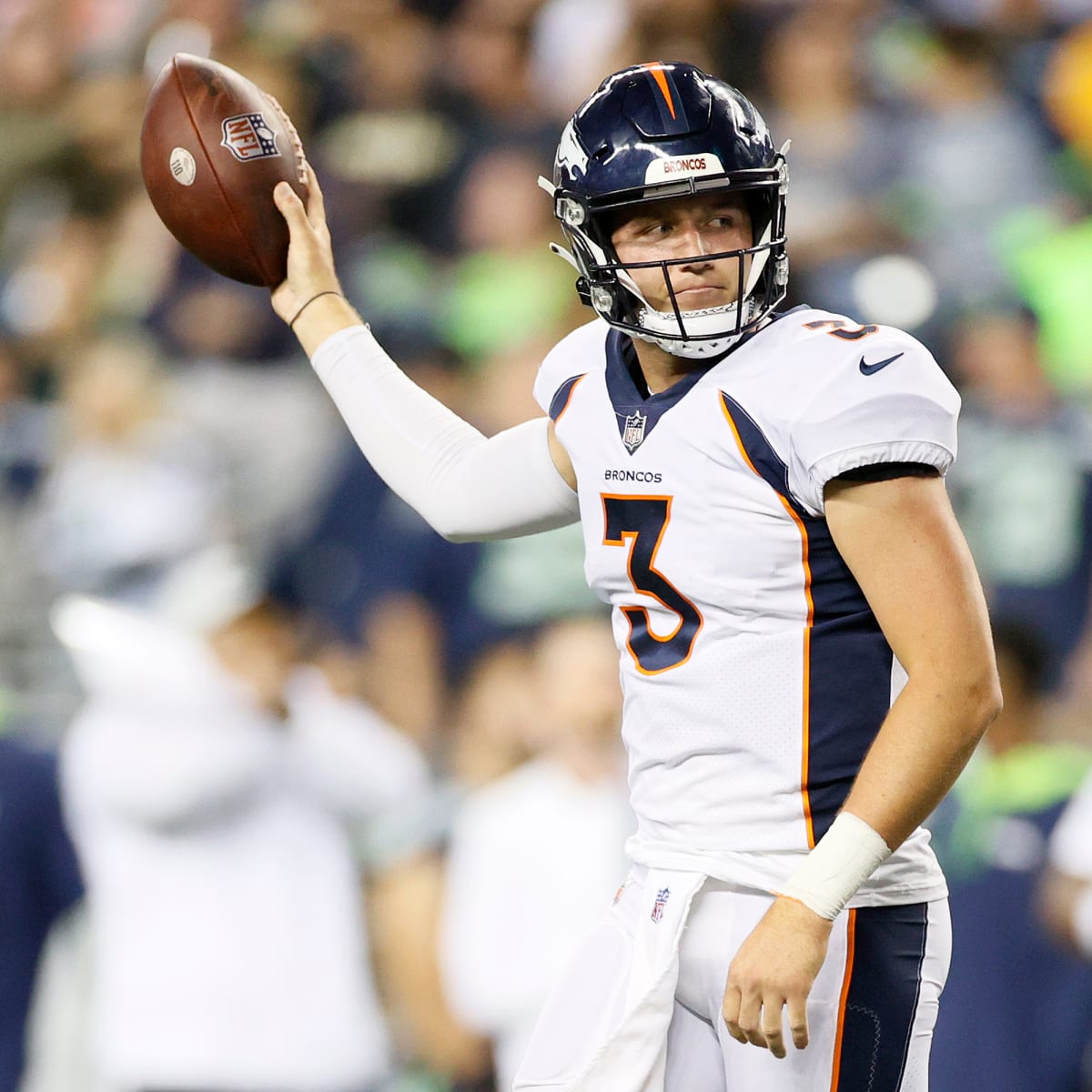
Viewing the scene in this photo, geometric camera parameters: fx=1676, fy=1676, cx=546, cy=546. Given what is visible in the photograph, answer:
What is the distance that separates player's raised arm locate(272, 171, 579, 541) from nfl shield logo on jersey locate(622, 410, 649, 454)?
185mm

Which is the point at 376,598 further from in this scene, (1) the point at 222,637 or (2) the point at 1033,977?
(2) the point at 1033,977

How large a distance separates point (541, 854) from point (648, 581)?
218 cm

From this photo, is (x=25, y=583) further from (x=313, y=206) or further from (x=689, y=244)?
(x=689, y=244)

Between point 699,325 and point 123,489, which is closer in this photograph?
point 699,325

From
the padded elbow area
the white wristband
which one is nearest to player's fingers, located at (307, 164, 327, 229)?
the padded elbow area

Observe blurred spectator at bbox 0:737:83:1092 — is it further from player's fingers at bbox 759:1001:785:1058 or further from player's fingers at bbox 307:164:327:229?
player's fingers at bbox 759:1001:785:1058

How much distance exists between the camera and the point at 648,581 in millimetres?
1749

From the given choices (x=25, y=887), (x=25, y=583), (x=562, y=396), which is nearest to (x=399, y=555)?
(x=25, y=583)

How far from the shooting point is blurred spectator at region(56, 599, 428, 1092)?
12.8 feet

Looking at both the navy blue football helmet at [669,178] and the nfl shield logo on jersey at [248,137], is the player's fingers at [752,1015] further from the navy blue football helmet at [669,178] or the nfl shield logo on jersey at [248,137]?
the nfl shield logo on jersey at [248,137]

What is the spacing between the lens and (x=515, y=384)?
448 centimetres

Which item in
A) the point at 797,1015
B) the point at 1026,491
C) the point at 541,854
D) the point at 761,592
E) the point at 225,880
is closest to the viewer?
the point at 797,1015

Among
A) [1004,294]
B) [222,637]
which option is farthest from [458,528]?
[1004,294]

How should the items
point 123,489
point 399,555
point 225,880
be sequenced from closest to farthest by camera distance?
point 225,880, point 399,555, point 123,489
